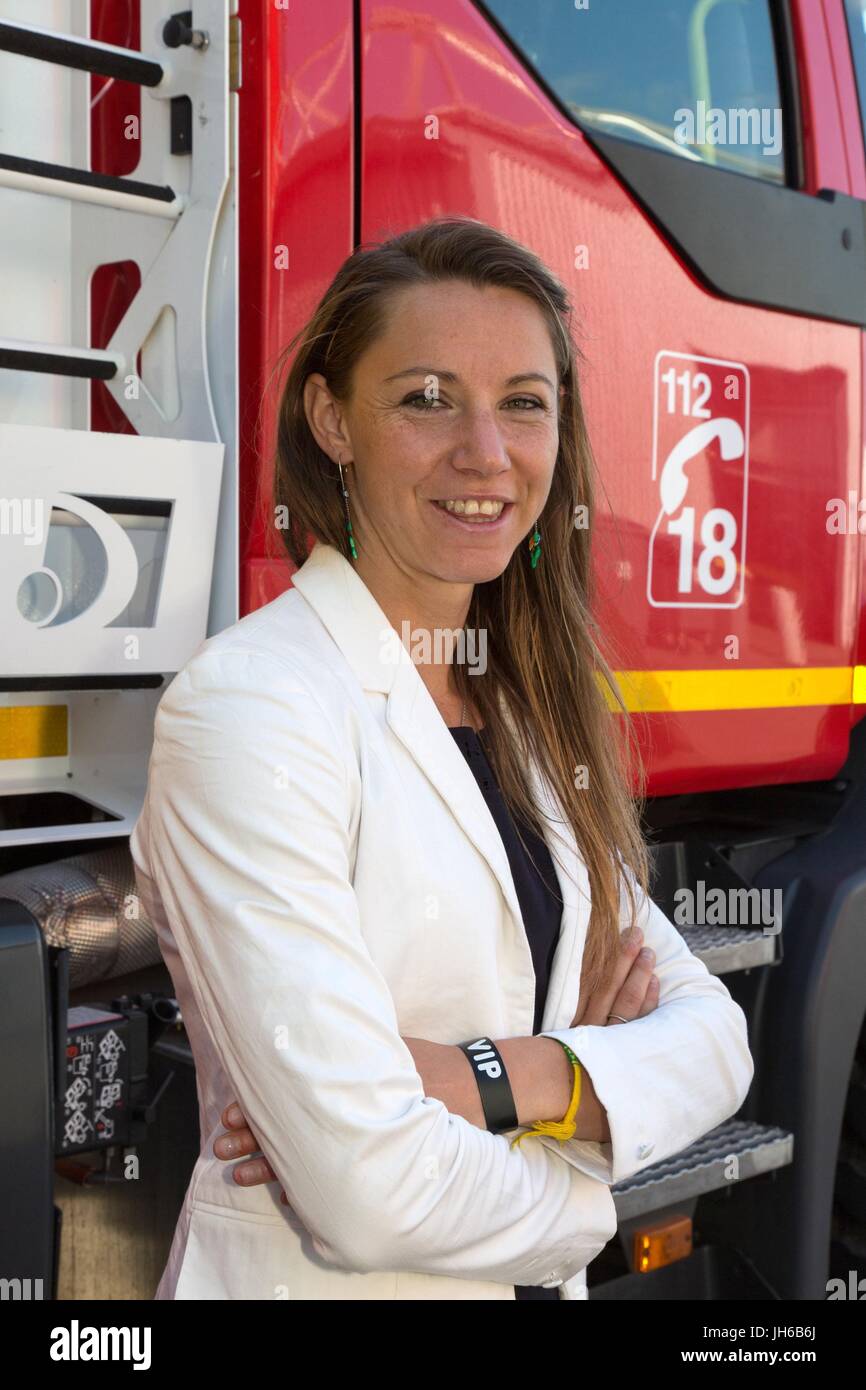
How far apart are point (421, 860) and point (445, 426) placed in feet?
1.46

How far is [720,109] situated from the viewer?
2557 millimetres

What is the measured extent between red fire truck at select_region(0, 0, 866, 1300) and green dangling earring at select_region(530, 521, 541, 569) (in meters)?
0.31

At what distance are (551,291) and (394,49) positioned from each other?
49cm

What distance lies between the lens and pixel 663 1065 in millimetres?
1615

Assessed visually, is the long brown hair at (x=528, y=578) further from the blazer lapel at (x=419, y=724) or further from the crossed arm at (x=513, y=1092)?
the crossed arm at (x=513, y=1092)

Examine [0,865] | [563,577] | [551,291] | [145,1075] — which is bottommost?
[145,1075]

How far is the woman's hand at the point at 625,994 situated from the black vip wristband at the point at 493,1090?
8.7 inches

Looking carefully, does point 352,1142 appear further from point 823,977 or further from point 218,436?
point 823,977

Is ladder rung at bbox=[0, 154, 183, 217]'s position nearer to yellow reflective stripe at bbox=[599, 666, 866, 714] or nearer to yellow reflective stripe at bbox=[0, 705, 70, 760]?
yellow reflective stripe at bbox=[0, 705, 70, 760]

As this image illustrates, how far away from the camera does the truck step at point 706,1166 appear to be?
A: 7.53 feet

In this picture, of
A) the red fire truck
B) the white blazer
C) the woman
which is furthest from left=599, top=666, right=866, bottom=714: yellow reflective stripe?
the white blazer

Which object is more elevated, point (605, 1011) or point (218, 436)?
point (218, 436)

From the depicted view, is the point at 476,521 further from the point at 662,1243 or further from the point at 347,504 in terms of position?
the point at 662,1243

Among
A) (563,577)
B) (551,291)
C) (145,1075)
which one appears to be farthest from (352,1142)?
(551,291)
